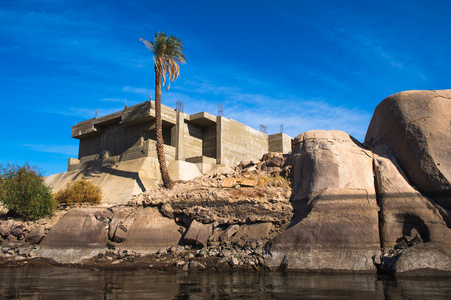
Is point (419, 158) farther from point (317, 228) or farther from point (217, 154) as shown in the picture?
point (217, 154)

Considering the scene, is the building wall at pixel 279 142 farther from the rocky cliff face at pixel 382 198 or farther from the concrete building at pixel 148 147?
the rocky cliff face at pixel 382 198

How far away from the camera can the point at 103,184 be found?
2392 centimetres

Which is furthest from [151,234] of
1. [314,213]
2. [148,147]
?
[148,147]

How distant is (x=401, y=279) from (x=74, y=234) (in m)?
12.2

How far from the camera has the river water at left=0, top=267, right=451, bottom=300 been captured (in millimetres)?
6828

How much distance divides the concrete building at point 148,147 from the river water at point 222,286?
39.5 ft

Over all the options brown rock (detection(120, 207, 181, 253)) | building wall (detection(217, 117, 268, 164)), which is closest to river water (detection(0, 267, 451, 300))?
brown rock (detection(120, 207, 181, 253))

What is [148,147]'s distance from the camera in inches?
979

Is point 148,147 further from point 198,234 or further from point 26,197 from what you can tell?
point 198,234

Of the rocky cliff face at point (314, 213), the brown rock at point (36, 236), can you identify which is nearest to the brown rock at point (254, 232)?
the rocky cliff face at point (314, 213)

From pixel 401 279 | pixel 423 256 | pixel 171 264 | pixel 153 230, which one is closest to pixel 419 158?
pixel 423 256

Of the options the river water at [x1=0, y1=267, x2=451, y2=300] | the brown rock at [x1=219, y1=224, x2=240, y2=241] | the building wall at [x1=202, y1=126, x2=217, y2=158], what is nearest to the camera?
the river water at [x1=0, y1=267, x2=451, y2=300]

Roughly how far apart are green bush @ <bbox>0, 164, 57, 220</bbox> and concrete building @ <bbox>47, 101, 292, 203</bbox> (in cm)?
441

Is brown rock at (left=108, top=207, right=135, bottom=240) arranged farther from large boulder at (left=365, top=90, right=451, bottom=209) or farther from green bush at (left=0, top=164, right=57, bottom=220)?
large boulder at (left=365, top=90, right=451, bottom=209)
